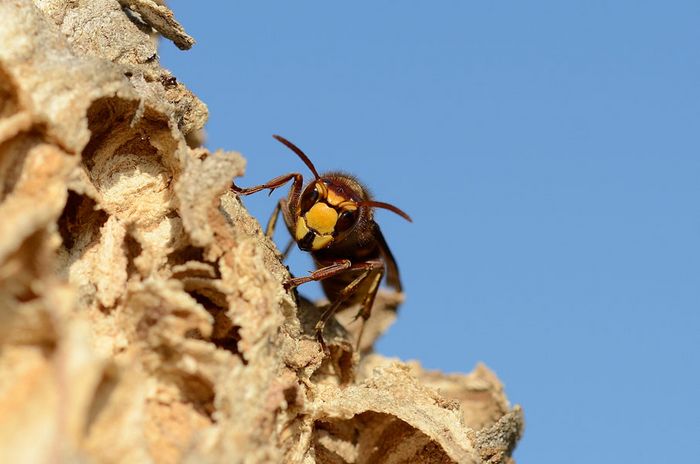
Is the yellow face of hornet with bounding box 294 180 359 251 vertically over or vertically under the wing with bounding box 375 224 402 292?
under

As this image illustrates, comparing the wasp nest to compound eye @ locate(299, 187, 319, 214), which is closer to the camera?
the wasp nest

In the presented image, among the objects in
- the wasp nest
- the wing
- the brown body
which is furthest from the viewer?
the wing

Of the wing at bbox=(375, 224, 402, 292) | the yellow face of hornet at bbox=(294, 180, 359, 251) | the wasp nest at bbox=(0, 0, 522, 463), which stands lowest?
the wasp nest at bbox=(0, 0, 522, 463)

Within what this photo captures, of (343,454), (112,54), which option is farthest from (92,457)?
(112,54)

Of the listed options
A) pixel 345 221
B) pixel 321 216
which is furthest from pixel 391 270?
pixel 321 216

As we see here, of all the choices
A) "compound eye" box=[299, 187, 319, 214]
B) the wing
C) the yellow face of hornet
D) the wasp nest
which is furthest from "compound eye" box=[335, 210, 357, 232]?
the wasp nest

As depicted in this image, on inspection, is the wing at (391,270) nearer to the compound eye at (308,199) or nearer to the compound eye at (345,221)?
the compound eye at (345,221)

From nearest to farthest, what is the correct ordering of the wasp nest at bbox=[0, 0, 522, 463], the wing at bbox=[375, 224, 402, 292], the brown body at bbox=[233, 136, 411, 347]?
the wasp nest at bbox=[0, 0, 522, 463]
the brown body at bbox=[233, 136, 411, 347]
the wing at bbox=[375, 224, 402, 292]

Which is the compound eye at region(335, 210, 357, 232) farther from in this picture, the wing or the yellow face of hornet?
the wing
